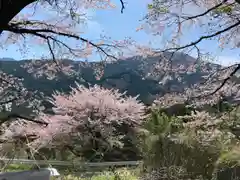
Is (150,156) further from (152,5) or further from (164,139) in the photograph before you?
(152,5)

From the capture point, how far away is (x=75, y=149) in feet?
32.1

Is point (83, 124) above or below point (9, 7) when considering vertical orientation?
below

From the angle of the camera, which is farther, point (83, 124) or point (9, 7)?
point (83, 124)

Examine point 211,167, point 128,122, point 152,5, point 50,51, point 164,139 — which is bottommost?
point 211,167

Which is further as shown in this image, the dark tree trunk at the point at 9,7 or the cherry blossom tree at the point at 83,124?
the cherry blossom tree at the point at 83,124

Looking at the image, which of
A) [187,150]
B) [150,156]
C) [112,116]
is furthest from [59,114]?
[187,150]

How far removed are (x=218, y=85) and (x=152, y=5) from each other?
166 centimetres

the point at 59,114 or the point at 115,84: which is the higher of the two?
the point at 115,84

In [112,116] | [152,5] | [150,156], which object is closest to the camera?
[152,5]

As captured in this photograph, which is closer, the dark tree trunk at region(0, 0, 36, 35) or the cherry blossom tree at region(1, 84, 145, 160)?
the dark tree trunk at region(0, 0, 36, 35)

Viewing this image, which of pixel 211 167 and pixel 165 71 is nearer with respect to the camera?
pixel 211 167

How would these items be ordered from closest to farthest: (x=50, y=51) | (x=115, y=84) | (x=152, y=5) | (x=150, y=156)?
1. (x=152, y=5)
2. (x=50, y=51)
3. (x=150, y=156)
4. (x=115, y=84)

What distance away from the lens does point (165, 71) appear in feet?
21.3

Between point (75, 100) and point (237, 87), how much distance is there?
15.7ft
